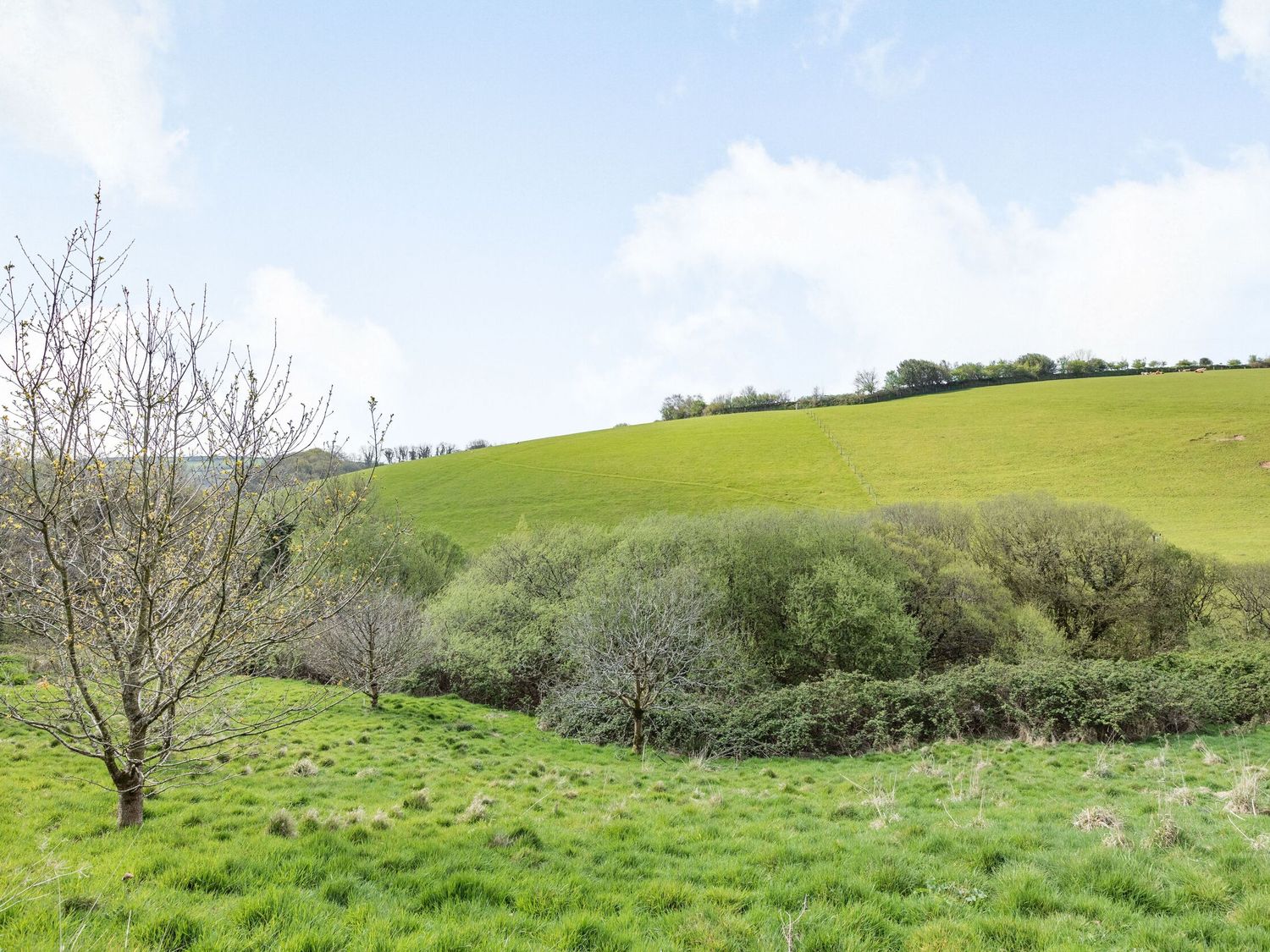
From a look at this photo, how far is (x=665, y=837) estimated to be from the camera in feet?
23.9

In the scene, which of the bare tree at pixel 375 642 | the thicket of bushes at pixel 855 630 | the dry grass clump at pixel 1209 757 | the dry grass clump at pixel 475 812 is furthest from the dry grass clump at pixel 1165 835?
the bare tree at pixel 375 642

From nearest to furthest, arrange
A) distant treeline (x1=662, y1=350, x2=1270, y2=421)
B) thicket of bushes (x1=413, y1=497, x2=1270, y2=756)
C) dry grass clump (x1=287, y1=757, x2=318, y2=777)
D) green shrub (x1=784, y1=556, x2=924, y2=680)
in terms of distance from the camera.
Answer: dry grass clump (x1=287, y1=757, x2=318, y2=777) < thicket of bushes (x1=413, y1=497, x2=1270, y2=756) < green shrub (x1=784, y1=556, x2=924, y2=680) < distant treeline (x1=662, y1=350, x2=1270, y2=421)

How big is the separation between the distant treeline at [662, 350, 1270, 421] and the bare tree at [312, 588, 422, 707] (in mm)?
80747

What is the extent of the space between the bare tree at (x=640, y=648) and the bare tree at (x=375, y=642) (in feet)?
21.0

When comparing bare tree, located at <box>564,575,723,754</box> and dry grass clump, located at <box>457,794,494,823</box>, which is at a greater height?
dry grass clump, located at <box>457,794,494,823</box>

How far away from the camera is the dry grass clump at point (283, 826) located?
7000 millimetres

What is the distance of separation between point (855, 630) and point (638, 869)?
23.9 meters

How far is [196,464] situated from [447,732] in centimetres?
1445

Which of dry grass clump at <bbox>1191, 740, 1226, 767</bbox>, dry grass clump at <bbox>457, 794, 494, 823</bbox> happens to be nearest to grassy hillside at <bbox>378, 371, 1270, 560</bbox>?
dry grass clump at <bbox>1191, 740, 1226, 767</bbox>

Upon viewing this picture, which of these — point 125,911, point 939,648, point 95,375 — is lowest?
point 939,648

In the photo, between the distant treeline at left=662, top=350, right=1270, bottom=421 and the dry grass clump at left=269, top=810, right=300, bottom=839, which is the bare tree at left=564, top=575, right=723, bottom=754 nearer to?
the dry grass clump at left=269, top=810, right=300, bottom=839

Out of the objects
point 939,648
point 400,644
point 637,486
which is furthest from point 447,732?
point 637,486

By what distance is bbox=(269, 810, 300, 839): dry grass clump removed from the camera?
Result: 7000 mm

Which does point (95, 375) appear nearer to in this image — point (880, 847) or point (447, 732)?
point (880, 847)
